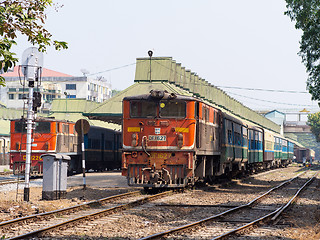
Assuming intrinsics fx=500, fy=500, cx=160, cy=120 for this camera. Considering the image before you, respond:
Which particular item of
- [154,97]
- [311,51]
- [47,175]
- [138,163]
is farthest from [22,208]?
[311,51]

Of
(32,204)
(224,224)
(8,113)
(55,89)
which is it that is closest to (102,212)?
(32,204)

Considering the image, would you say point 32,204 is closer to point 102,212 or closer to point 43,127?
point 102,212

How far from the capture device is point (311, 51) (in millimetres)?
31047

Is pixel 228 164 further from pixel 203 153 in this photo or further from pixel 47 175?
pixel 47 175

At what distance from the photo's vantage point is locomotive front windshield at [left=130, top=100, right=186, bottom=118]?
726 inches

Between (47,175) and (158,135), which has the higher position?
(158,135)

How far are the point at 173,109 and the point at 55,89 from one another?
313ft

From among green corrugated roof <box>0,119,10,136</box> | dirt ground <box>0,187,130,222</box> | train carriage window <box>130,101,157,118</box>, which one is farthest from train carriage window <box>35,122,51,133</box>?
green corrugated roof <box>0,119,10,136</box>

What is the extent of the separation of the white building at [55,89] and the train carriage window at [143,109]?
83.4m

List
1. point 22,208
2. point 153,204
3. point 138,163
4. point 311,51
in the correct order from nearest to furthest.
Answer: point 22,208 < point 153,204 < point 138,163 < point 311,51

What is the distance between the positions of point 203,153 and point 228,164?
6604 mm

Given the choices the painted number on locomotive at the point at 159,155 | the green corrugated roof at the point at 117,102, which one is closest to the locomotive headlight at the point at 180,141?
the painted number on locomotive at the point at 159,155

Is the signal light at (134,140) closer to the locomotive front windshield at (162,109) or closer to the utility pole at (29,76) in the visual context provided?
the locomotive front windshield at (162,109)

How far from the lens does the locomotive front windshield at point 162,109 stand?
18.4m
